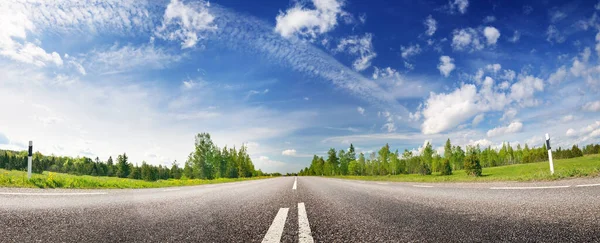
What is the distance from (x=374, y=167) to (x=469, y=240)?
387 ft

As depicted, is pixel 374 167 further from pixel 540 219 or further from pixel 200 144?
pixel 540 219

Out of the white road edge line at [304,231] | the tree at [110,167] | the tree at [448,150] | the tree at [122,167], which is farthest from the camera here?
the tree at [110,167]

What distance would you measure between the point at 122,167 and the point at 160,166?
4889cm

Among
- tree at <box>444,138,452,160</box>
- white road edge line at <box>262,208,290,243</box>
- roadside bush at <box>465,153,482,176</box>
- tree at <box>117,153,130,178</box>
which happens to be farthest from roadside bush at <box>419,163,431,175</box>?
tree at <box>117,153,130,178</box>

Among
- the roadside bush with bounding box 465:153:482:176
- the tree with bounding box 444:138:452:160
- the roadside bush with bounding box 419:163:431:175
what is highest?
the tree with bounding box 444:138:452:160

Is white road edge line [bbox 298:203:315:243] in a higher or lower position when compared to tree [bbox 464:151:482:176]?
higher

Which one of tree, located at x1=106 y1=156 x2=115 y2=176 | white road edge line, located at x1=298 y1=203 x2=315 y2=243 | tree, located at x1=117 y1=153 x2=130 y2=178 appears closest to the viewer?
white road edge line, located at x1=298 y1=203 x2=315 y2=243

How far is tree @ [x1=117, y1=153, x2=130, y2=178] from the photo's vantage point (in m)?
118

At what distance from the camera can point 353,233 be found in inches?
105

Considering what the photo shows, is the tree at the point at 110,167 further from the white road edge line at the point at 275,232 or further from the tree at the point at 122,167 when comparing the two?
the white road edge line at the point at 275,232

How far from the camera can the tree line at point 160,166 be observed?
68.9m

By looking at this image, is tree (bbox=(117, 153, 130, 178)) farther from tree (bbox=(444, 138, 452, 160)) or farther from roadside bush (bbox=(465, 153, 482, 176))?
tree (bbox=(444, 138, 452, 160))

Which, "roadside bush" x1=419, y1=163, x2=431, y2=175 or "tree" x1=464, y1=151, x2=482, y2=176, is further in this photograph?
"roadside bush" x1=419, y1=163, x2=431, y2=175

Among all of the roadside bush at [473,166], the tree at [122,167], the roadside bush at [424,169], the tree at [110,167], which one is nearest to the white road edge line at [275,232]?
the roadside bush at [473,166]
